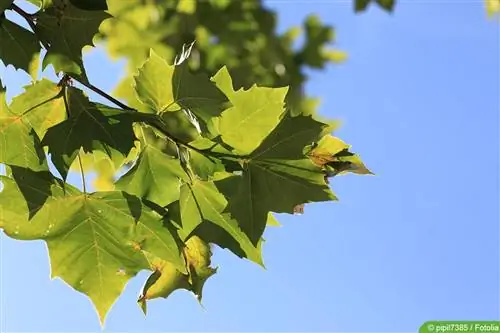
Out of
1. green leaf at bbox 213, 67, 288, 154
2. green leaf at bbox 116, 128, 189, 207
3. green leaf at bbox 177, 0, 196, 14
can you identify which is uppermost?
green leaf at bbox 177, 0, 196, 14

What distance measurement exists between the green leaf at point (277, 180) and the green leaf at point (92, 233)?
0.11 m

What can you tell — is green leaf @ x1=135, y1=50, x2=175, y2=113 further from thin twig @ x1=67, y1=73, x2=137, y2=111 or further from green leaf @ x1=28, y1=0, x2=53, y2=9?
green leaf @ x1=28, y1=0, x2=53, y2=9

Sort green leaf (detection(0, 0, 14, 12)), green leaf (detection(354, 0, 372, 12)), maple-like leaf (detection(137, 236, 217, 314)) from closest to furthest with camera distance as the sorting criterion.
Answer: green leaf (detection(0, 0, 14, 12)), maple-like leaf (detection(137, 236, 217, 314)), green leaf (detection(354, 0, 372, 12))

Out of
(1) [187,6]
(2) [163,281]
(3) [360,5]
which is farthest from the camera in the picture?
(1) [187,6]

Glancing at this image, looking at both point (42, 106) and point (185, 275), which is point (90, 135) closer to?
point (42, 106)

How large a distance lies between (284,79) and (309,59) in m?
0.39

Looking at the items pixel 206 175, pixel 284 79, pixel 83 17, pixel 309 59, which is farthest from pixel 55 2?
pixel 309 59

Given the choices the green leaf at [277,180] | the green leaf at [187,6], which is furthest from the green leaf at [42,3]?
the green leaf at [187,6]

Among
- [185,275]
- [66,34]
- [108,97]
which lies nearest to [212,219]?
[185,275]

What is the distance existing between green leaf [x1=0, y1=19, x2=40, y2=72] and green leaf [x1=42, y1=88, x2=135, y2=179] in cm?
14

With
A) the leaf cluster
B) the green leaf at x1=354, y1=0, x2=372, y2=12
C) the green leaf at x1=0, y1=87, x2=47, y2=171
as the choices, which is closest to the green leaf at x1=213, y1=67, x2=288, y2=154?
the leaf cluster

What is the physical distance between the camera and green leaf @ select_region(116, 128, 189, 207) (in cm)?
83

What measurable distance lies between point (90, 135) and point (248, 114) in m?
0.22

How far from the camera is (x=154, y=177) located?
0.83 meters
